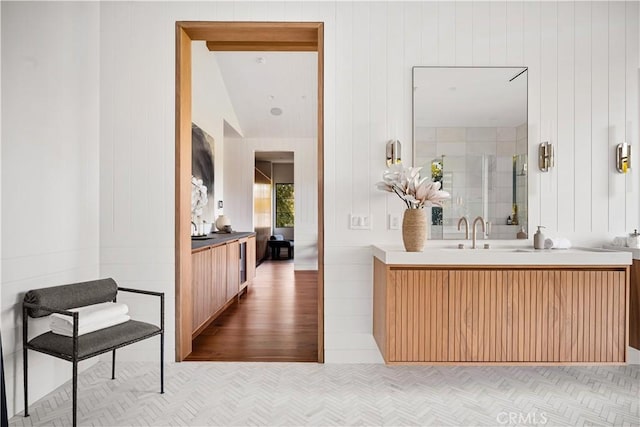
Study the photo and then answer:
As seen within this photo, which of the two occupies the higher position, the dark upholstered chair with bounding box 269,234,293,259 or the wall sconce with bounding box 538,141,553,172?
the wall sconce with bounding box 538,141,553,172

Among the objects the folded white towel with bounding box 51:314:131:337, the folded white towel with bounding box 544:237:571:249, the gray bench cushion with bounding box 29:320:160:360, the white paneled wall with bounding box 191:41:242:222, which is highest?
the white paneled wall with bounding box 191:41:242:222

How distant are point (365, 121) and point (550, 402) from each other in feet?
7.45

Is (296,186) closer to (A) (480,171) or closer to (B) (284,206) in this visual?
(B) (284,206)

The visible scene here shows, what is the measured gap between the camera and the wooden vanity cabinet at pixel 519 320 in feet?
7.90

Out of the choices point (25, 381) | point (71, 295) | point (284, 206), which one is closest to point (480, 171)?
point (71, 295)

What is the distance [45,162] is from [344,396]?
2.40 m

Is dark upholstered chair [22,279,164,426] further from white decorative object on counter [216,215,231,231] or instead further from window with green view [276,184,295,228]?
window with green view [276,184,295,228]

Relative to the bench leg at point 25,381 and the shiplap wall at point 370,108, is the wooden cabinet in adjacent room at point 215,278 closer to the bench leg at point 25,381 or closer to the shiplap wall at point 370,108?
the shiplap wall at point 370,108

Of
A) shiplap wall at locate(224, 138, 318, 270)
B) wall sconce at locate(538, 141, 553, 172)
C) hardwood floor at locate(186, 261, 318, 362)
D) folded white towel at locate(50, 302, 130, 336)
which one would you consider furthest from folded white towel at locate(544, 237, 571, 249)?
shiplap wall at locate(224, 138, 318, 270)

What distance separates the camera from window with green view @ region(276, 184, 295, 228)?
10945 millimetres

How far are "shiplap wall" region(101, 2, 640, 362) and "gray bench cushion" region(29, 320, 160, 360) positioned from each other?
2.23ft

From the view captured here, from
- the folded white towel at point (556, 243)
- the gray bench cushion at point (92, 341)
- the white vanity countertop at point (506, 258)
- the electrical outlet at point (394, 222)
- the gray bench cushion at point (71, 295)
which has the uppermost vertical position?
the electrical outlet at point (394, 222)

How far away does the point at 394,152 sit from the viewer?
286 centimetres

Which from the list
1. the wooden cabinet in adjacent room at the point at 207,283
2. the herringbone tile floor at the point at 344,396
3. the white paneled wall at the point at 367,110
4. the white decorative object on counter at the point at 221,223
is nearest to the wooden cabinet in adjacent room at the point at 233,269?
the wooden cabinet in adjacent room at the point at 207,283
